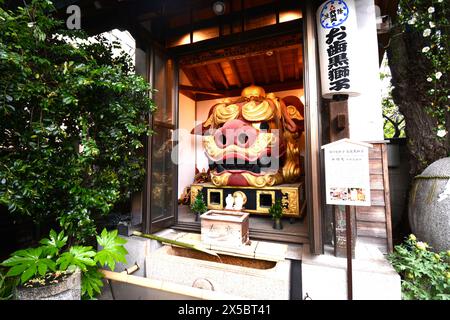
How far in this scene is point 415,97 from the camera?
4832mm

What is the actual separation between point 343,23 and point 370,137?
1.87m

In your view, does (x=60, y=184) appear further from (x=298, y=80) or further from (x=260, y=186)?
(x=298, y=80)

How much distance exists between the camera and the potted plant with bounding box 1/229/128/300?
2.19 metres

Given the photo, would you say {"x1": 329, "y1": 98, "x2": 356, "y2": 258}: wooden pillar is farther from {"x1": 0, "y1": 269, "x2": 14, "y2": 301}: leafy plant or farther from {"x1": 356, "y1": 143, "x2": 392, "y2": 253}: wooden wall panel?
{"x1": 0, "y1": 269, "x2": 14, "y2": 301}: leafy plant

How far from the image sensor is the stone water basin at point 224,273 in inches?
115

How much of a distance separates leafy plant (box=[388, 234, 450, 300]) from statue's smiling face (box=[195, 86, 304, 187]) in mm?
2760

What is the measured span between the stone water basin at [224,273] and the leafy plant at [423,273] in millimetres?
1574

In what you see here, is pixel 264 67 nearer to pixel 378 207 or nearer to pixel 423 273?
pixel 378 207

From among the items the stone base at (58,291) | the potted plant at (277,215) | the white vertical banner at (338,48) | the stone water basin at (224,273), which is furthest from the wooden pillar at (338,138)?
the stone base at (58,291)

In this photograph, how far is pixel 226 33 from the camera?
423 cm

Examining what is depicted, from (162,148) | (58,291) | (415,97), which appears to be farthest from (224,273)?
(415,97)

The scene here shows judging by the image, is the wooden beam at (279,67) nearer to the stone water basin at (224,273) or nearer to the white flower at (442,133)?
the white flower at (442,133)

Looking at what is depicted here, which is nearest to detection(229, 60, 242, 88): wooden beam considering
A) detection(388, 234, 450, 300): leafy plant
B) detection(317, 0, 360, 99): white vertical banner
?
detection(317, 0, 360, 99): white vertical banner

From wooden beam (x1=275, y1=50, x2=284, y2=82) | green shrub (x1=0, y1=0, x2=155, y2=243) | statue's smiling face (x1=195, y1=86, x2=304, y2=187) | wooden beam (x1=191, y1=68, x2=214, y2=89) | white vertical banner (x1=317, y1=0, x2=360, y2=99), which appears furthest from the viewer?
wooden beam (x1=191, y1=68, x2=214, y2=89)
